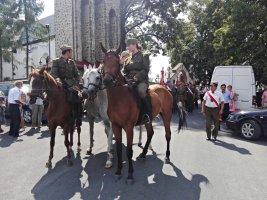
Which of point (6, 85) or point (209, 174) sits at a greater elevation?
point (6, 85)

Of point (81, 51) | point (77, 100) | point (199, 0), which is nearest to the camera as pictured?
point (77, 100)

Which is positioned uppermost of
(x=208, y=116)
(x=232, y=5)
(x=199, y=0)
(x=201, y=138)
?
(x=199, y=0)

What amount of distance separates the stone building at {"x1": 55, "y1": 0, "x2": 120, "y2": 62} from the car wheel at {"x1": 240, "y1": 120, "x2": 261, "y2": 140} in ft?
83.9

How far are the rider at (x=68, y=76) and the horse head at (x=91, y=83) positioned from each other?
1346mm

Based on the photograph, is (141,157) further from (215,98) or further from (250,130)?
(250,130)

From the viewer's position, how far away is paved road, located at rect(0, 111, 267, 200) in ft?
20.3

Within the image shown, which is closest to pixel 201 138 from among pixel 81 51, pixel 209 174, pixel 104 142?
pixel 104 142

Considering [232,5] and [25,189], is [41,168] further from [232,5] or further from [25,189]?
[232,5]

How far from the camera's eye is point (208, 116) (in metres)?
12.1

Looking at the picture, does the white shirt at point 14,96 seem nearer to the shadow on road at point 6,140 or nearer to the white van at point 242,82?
the shadow on road at point 6,140

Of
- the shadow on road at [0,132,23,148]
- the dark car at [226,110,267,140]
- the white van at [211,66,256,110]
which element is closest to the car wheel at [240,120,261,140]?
the dark car at [226,110,267,140]

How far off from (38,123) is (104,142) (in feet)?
15.0

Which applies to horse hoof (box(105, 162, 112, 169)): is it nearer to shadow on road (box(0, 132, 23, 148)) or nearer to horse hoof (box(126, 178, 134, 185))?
horse hoof (box(126, 178, 134, 185))

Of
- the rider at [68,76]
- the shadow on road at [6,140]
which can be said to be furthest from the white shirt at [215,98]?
the shadow on road at [6,140]
